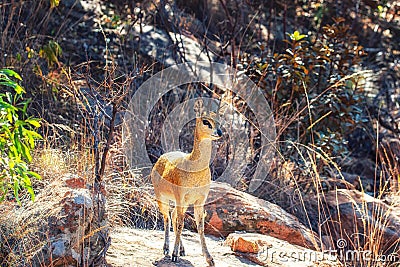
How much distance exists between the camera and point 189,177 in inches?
146

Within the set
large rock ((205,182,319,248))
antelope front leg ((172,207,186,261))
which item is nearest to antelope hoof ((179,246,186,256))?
antelope front leg ((172,207,186,261))

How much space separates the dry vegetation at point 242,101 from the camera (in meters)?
4.96

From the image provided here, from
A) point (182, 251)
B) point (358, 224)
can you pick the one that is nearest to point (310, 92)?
point (358, 224)

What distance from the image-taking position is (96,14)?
8.47m

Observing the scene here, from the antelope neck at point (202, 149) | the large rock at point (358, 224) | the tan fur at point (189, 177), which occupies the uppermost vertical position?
the antelope neck at point (202, 149)

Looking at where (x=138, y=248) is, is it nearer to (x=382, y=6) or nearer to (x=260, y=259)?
(x=260, y=259)

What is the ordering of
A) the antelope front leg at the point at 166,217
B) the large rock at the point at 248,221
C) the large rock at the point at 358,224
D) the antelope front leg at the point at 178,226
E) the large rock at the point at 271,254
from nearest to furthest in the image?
the antelope front leg at the point at 178,226, the antelope front leg at the point at 166,217, the large rock at the point at 271,254, the large rock at the point at 248,221, the large rock at the point at 358,224

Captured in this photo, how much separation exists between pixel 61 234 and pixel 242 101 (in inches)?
128

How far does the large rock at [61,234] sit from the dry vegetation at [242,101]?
0.48 feet

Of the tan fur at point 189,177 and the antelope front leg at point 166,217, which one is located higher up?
the tan fur at point 189,177

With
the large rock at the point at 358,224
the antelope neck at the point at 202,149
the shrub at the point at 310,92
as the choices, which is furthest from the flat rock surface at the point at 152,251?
the shrub at the point at 310,92

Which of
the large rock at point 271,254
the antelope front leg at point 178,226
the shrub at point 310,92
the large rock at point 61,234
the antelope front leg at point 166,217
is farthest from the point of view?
the shrub at point 310,92

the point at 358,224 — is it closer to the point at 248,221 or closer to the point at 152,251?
the point at 248,221

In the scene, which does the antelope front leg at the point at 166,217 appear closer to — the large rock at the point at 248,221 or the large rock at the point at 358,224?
the large rock at the point at 248,221
